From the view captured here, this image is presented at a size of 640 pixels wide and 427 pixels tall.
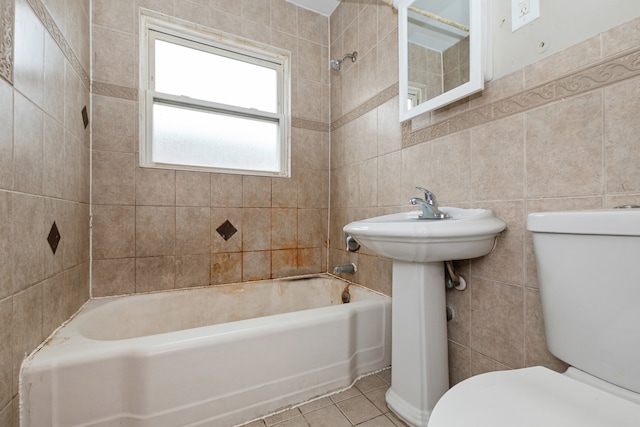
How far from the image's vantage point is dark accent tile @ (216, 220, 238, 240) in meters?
1.89

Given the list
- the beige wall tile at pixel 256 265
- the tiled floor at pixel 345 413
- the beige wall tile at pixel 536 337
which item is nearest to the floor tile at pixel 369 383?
the tiled floor at pixel 345 413

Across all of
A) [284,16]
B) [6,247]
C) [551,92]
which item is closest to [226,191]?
[6,247]

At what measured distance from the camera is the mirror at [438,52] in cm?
114

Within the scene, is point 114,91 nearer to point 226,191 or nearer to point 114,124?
point 114,124

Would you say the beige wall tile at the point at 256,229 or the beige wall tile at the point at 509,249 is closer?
the beige wall tile at the point at 509,249

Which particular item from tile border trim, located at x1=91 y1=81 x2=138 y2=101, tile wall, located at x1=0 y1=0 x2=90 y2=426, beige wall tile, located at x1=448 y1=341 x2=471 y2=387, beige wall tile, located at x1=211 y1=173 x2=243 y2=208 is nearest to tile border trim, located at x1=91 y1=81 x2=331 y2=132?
tile border trim, located at x1=91 y1=81 x2=138 y2=101

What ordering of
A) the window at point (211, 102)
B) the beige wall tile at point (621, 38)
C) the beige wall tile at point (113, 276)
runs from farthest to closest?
the window at point (211, 102), the beige wall tile at point (113, 276), the beige wall tile at point (621, 38)

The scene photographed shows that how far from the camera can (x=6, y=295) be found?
823mm

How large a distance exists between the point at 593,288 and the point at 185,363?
1292 mm

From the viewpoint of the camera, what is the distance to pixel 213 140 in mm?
1920

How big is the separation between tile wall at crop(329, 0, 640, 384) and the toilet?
194 mm

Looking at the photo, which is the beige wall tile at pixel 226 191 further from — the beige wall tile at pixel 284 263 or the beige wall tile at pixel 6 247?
the beige wall tile at pixel 6 247

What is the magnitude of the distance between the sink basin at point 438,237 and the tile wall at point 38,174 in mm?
1130

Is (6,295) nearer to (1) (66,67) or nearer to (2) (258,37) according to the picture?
(1) (66,67)
